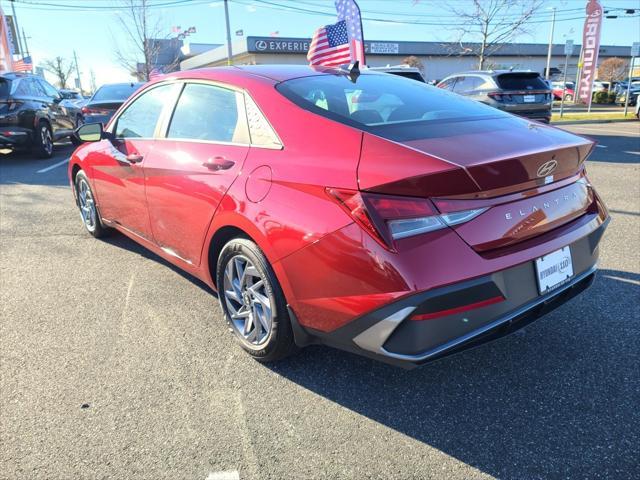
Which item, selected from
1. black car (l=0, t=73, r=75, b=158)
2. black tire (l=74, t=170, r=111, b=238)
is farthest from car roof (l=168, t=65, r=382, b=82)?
black car (l=0, t=73, r=75, b=158)

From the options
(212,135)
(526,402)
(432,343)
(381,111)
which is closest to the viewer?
(432,343)

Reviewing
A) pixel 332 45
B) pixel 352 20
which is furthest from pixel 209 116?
pixel 352 20

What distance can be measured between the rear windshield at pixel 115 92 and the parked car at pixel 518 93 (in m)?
8.28

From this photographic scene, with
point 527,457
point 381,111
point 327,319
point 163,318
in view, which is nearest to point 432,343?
point 327,319

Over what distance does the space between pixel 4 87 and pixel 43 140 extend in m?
1.17

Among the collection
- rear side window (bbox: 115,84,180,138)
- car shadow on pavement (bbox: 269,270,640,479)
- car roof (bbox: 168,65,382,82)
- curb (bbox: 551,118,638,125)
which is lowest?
curb (bbox: 551,118,638,125)

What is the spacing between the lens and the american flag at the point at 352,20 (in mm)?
10133

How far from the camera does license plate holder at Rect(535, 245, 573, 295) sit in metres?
2.18

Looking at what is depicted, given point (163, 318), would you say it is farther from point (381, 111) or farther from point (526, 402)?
point (526, 402)

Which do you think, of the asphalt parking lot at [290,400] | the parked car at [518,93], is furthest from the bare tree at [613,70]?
the asphalt parking lot at [290,400]

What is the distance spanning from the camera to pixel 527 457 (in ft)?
6.68

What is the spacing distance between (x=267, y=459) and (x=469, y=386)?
108 centimetres

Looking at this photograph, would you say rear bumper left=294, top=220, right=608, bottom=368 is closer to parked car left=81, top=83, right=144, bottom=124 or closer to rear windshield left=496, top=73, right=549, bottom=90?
rear windshield left=496, top=73, right=549, bottom=90

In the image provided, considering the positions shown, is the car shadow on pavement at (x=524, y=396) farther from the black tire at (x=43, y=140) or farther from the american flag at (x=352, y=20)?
the black tire at (x=43, y=140)
